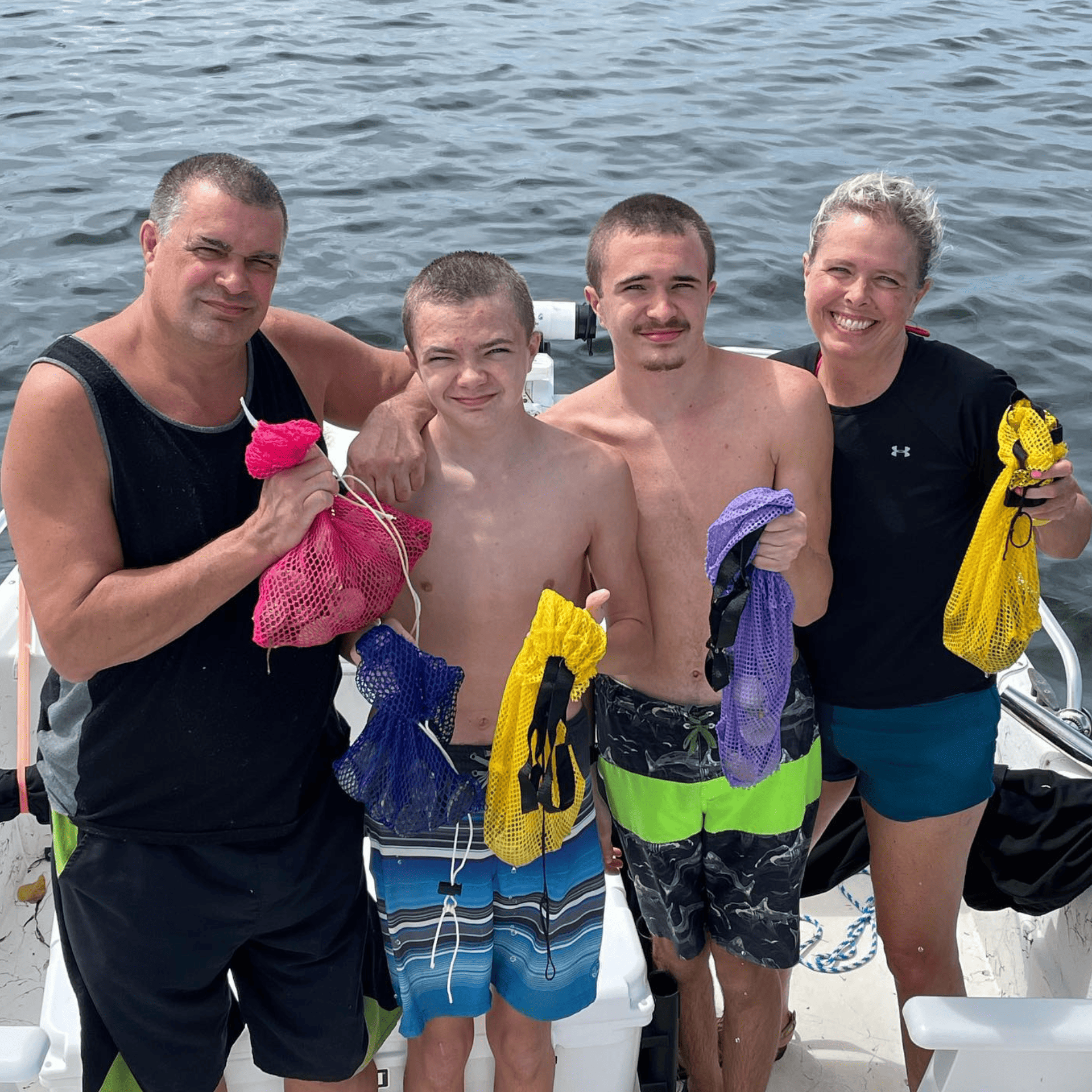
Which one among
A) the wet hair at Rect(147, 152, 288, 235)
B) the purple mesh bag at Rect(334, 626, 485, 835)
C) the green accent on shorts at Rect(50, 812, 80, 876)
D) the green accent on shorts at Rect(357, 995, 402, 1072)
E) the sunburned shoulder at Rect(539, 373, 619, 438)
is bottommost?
the green accent on shorts at Rect(357, 995, 402, 1072)

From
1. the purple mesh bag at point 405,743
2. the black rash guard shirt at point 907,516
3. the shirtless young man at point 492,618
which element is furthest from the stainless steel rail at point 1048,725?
the purple mesh bag at point 405,743

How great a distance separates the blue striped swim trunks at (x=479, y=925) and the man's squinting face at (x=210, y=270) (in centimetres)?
112

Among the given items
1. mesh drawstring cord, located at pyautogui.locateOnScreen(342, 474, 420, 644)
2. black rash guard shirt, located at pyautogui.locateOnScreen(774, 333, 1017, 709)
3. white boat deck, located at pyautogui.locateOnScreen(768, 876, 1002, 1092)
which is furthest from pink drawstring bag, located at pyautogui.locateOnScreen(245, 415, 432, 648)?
white boat deck, located at pyautogui.locateOnScreen(768, 876, 1002, 1092)

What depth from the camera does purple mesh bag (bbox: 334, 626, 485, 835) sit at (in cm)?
245

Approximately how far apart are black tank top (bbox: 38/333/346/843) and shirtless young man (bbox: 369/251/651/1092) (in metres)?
0.31

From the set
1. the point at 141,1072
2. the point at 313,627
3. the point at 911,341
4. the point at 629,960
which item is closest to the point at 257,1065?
the point at 141,1072

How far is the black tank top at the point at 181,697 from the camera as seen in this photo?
238 centimetres

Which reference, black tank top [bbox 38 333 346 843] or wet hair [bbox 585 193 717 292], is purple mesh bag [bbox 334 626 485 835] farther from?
wet hair [bbox 585 193 717 292]

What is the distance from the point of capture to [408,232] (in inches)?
426

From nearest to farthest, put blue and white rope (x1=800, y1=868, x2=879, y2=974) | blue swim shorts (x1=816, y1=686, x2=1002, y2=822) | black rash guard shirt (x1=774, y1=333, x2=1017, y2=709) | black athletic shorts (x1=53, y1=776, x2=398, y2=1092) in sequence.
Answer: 1. black athletic shorts (x1=53, y1=776, x2=398, y2=1092)
2. black rash guard shirt (x1=774, y1=333, x2=1017, y2=709)
3. blue swim shorts (x1=816, y1=686, x2=1002, y2=822)
4. blue and white rope (x1=800, y1=868, x2=879, y2=974)

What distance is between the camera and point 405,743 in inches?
98.5

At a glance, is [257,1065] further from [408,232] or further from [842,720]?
[408,232]

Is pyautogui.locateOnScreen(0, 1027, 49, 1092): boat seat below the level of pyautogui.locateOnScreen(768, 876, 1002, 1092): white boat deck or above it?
above

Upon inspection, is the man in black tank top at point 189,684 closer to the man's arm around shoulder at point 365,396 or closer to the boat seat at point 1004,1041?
the man's arm around shoulder at point 365,396
